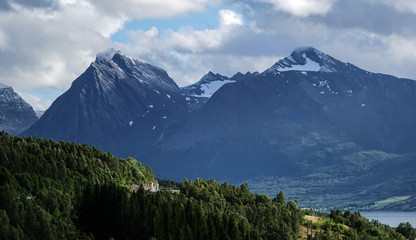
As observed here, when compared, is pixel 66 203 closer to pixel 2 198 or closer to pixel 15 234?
pixel 2 198

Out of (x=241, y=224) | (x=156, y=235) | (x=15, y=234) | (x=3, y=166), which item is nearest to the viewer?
(x=15, y=234)

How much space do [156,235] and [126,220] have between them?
816 cm

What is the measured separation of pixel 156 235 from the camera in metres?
155

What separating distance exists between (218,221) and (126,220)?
22.2 meters

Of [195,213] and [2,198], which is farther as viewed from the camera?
[195,213]

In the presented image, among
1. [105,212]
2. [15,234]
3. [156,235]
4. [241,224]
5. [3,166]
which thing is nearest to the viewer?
[15,234]

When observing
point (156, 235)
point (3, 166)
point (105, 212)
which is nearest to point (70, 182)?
point (3, 166)

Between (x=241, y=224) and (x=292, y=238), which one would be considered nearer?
(x=241, y=224)

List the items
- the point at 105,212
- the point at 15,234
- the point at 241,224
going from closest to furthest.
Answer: the point at 15,234 → the point at 105,212 → the point at 241,224

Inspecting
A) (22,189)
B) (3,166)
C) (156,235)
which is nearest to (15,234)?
(156,235)

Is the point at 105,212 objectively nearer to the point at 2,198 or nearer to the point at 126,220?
the point at 126,220

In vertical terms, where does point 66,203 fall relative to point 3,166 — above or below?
below

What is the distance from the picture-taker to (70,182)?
19962cm

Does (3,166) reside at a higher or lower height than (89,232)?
higher
